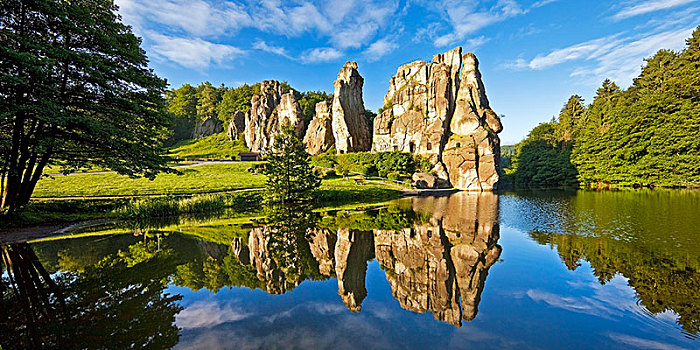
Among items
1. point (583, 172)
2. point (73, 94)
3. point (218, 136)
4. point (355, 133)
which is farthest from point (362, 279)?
point (218, 136)

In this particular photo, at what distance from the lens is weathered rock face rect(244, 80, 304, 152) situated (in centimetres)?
6731

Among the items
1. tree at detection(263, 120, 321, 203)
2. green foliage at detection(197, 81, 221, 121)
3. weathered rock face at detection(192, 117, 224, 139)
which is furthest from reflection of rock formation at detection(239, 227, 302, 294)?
green foliage at detection(197, 81, 221, 121)

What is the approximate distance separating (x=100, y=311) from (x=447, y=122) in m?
54.8

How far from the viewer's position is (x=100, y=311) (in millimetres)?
5703

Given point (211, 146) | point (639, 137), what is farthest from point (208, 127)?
point (639, 137)

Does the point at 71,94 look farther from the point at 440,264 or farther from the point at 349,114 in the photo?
the point at 349,114

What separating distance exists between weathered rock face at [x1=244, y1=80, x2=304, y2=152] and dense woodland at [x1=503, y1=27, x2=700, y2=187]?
5537 centimetres

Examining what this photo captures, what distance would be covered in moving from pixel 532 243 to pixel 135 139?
20.6 meters

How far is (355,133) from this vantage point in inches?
2470

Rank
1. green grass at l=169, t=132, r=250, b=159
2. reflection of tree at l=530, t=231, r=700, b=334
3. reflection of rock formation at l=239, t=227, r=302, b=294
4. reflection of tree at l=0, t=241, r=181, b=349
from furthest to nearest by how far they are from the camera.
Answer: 1. green grass at l=169, t=132, r=250, b=159
2. reflection of rock formation at l=239, t=227, r=302, b=294
3. reflection of tree at l=530, t=231, r=700, b=334
4. reflection of tree at l=0, t=241, r=181, b=349

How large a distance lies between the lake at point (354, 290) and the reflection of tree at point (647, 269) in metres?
Answer: 0.05

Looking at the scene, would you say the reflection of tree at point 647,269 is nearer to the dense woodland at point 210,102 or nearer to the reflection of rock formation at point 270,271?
the reflection of rock formation at point 270,271

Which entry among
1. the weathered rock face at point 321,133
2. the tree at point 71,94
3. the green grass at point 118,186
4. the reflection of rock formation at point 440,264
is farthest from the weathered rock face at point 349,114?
the reflection of rock formation at point 440,264

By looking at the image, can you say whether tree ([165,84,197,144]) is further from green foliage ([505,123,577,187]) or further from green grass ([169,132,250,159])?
green foliage ([505,123,577,187])
